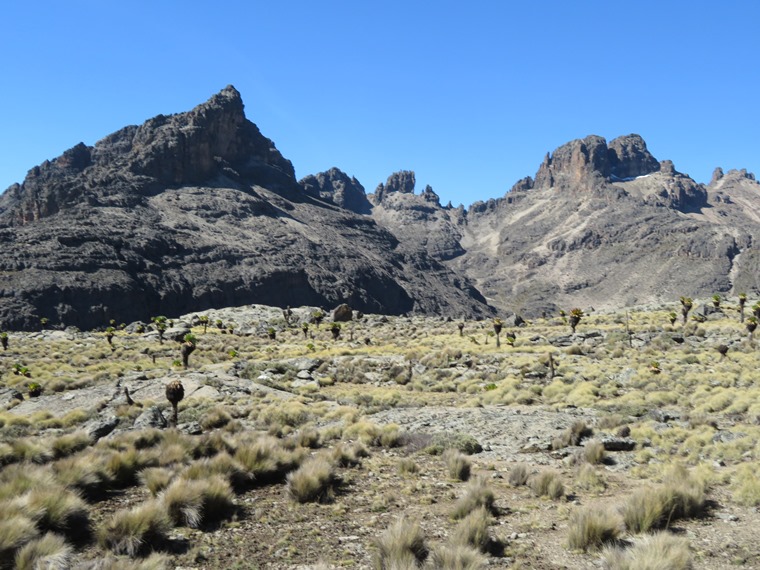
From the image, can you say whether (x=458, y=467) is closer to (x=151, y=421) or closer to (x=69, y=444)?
(x=69, y=444)

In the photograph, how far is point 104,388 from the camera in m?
26.4

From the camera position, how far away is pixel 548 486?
9.95 metres

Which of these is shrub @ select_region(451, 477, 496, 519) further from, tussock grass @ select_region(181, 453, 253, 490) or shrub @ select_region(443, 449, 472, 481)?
tussock grass @ select_region(181, 453, 253, 490)

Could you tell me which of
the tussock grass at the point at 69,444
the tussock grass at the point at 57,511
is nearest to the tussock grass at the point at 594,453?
the tussock grass at the point at 57,511

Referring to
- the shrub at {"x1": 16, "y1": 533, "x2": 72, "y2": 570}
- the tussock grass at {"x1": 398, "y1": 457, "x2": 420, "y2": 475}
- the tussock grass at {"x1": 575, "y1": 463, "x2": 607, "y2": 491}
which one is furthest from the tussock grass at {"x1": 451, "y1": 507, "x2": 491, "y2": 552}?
the shrub at {"x1": 16, "y1": 533, "x2": 72, "y2": 570}

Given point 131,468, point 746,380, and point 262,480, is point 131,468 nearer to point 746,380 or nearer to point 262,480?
point 262,480

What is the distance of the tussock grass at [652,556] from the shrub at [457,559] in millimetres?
1563

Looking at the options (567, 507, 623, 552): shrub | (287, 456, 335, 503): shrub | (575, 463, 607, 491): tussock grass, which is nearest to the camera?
(567, 507, 623, 552): shrub

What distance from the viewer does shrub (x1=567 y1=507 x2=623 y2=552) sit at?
725 cm

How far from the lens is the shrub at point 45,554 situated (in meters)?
5.66

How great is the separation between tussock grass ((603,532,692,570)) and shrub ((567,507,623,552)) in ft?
2.04

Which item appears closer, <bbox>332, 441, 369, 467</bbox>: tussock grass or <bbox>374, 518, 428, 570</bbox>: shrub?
→ <bbox>374, 518, 428, 570</bbox>: shrub

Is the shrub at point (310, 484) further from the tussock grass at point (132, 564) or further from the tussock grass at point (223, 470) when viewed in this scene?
the tussock grass at point (132, 564)

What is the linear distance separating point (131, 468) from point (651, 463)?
11.9 meters
